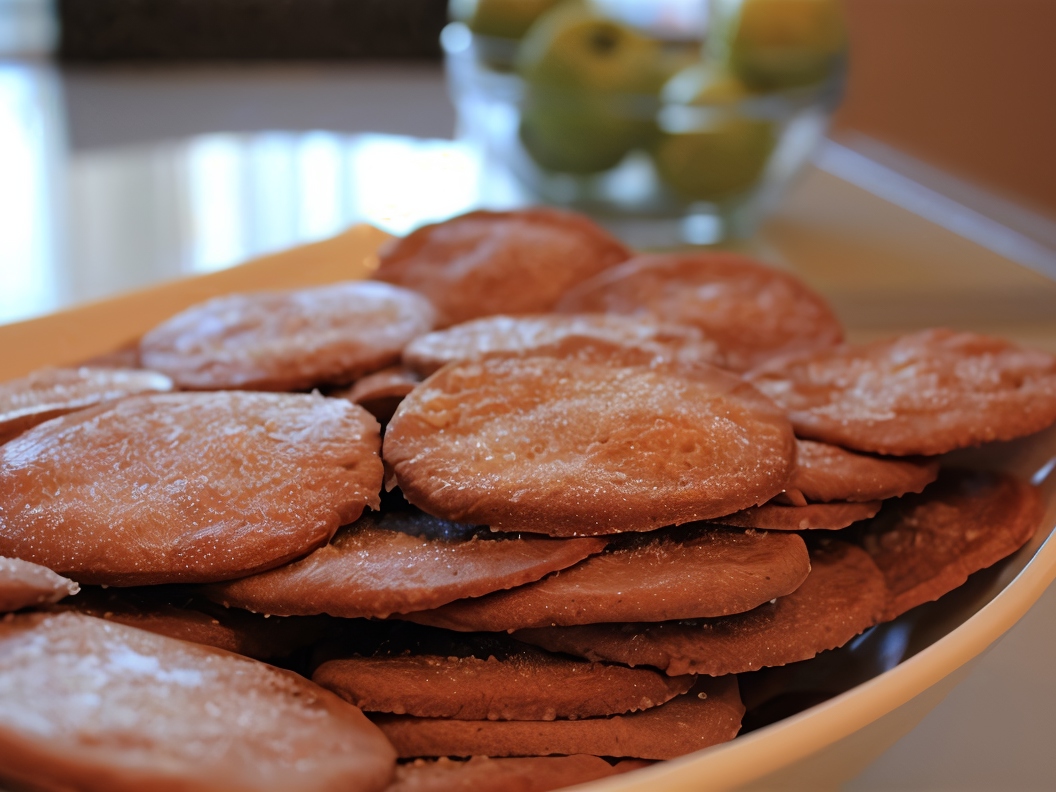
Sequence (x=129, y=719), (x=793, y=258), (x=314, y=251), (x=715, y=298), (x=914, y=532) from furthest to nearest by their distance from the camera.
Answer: (x=793, y=258) → (x=314, y=251) → (x=715, y=298) → (x=914, y=532) → (x=129, y=719)

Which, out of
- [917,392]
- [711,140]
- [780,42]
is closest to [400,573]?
[917,392]

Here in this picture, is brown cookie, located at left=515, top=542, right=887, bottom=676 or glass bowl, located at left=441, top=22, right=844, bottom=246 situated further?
glass bowl, located at left=441, top=22, right=844, bottom=246

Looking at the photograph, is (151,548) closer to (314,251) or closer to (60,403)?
(60,403)

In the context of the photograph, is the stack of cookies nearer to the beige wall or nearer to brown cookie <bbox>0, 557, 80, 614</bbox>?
brown cookie <bbox>0, 557, 80, 614</bbox>

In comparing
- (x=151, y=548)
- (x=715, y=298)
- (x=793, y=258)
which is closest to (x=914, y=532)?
(x=715, y=298)

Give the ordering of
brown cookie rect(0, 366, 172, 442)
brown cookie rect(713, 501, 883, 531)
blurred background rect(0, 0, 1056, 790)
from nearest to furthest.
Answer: brown cookie rect(713, 501, 883, 531) → brown cookie rect(0, 366, 172, 442) → blurred background rect(0, 0, 1056, 790)

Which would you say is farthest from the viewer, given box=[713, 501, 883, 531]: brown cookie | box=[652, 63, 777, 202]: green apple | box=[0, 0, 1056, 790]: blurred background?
box=[652, 63, 777, 202]: green apple

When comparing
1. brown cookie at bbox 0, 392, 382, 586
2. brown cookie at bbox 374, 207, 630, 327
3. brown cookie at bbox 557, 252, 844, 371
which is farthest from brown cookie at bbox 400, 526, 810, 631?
brown cookie at bbox 374, 207, 630, 327
